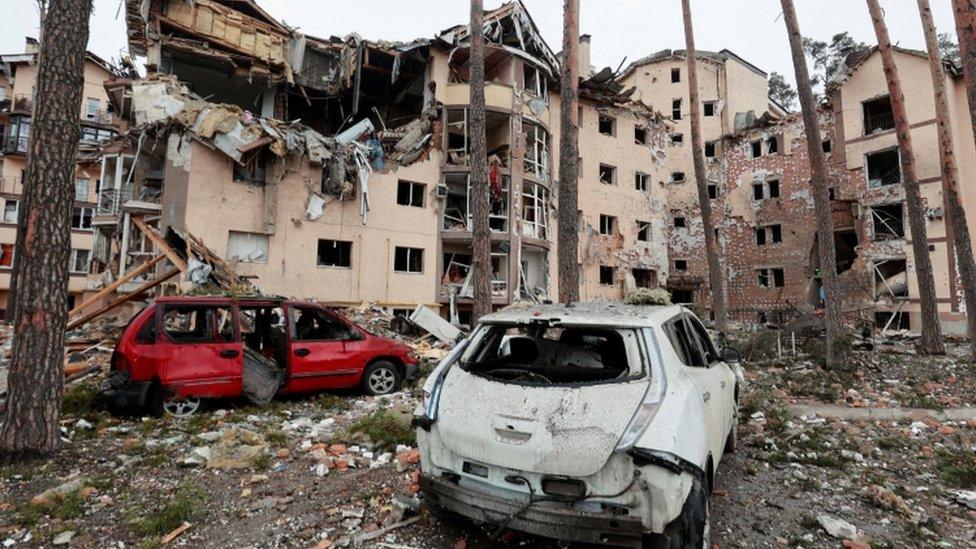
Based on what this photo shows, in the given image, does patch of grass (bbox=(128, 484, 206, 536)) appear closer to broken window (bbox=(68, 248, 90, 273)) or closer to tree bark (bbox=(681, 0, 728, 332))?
tree bark (bbox=(681, 0, 728, 332))

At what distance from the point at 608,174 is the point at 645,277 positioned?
21.4ft

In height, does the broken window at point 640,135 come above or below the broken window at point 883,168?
above

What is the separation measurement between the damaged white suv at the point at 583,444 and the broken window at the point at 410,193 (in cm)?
1737

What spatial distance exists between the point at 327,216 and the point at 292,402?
1199 centimetres

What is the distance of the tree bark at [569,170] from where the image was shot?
11.0 metres

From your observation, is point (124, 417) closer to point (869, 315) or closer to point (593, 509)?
point (593, 509)

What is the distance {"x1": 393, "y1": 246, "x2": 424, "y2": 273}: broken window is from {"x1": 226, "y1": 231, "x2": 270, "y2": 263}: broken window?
4914 millimetres

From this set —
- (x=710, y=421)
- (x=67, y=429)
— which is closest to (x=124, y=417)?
(x=67, y=429)

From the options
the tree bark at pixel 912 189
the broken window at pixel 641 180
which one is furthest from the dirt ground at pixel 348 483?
the broken window at pixel 641 180

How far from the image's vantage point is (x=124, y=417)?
6.38 m

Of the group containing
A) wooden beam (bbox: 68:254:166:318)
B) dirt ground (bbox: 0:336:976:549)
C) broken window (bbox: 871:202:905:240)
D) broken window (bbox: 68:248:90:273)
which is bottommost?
dirt ground (bbox: 0:336:976:549)

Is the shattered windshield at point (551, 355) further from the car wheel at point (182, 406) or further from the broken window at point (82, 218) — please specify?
the broken window at point (82, 218)

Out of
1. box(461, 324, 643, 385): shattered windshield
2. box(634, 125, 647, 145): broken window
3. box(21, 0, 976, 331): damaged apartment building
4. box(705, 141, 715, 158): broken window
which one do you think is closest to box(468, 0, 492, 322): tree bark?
box(21, 0, 976, 331): damaged apartment building

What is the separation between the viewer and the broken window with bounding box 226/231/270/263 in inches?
656
